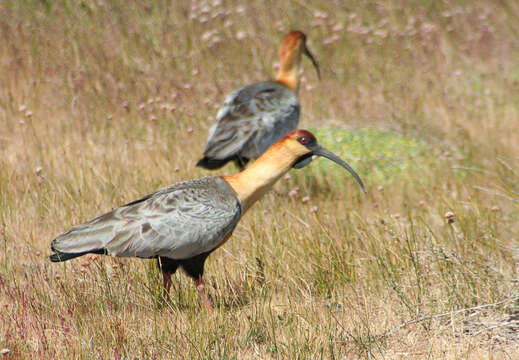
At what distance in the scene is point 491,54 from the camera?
424 inches

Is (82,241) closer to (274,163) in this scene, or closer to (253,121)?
(274,163)

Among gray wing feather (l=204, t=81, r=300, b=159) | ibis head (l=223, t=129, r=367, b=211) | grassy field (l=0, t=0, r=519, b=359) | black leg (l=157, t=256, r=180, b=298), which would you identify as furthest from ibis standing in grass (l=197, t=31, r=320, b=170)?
black leg (l=157, t=256, r=180, b=298)

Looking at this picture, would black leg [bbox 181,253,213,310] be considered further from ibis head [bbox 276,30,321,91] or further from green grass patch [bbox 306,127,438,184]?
ibis head [bbox 276,30,321,91]

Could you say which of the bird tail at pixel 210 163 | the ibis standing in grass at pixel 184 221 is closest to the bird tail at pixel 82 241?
the ibis standing in grass at pixel 184 221

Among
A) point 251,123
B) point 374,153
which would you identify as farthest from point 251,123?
point 374,153

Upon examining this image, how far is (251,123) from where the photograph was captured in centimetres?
683

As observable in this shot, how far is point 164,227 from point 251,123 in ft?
8.91

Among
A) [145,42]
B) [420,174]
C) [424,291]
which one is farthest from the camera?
[145,42]

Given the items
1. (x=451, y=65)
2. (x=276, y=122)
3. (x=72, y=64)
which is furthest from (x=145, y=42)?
(x=451, y=65)

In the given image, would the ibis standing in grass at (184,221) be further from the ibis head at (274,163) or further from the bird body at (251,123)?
the bird body at (251,123)

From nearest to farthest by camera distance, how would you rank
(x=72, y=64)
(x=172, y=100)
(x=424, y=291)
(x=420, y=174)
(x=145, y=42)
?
(x=424, y=291) → (x=420, y=174) → (x=172, y=100) → (x=72, y=64) → (x=145, y=42)

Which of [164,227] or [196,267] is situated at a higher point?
[164,227]

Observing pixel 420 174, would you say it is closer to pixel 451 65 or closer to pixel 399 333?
pixel 399 333

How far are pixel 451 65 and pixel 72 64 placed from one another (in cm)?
546
